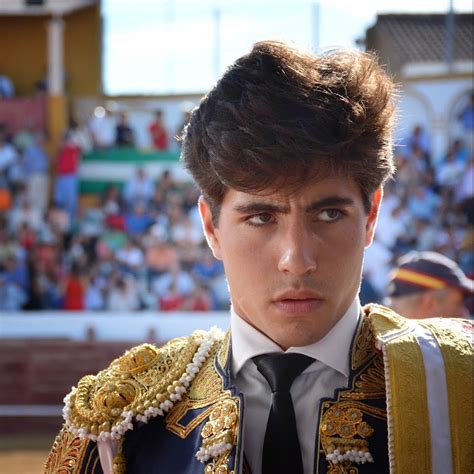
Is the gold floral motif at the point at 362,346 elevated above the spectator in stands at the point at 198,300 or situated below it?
above

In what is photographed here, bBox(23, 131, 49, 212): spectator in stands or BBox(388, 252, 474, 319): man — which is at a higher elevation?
BBox(388, 252, 474, 319): man

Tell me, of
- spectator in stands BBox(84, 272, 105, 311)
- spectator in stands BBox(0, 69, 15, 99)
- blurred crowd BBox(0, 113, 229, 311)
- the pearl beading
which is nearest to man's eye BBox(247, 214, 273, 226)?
the pearl beading

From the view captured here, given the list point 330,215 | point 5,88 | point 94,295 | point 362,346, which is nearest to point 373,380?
point 362,346

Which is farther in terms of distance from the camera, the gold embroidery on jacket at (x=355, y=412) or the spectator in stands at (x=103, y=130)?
the spectator in stands at (x=103, y=130)

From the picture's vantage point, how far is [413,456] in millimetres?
1466

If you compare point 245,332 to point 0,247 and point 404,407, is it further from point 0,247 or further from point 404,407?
point 0,247

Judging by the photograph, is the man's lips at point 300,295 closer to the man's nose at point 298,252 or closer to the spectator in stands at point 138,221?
the man's nose at point 298,252

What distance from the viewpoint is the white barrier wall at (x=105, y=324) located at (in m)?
8.92

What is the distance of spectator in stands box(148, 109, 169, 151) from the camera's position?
37.3 feet

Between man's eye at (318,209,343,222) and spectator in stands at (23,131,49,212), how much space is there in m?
9.57

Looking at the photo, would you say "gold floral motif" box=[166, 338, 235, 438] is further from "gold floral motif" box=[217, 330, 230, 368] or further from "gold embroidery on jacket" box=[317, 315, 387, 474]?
"gold embroidery on jacket" box=[317, 315, 387, 474]

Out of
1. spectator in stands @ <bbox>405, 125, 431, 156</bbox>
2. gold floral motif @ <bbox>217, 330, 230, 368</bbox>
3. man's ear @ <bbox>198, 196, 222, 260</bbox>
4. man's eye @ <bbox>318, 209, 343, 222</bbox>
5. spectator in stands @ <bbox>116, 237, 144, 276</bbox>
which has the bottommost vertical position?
spectator in stands @ <bbox>116, 237, 144, 276</bbox>

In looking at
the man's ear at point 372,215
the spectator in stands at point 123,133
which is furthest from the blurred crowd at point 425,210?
the man's ear at point 372,215

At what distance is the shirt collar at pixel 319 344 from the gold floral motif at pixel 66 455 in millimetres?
278
